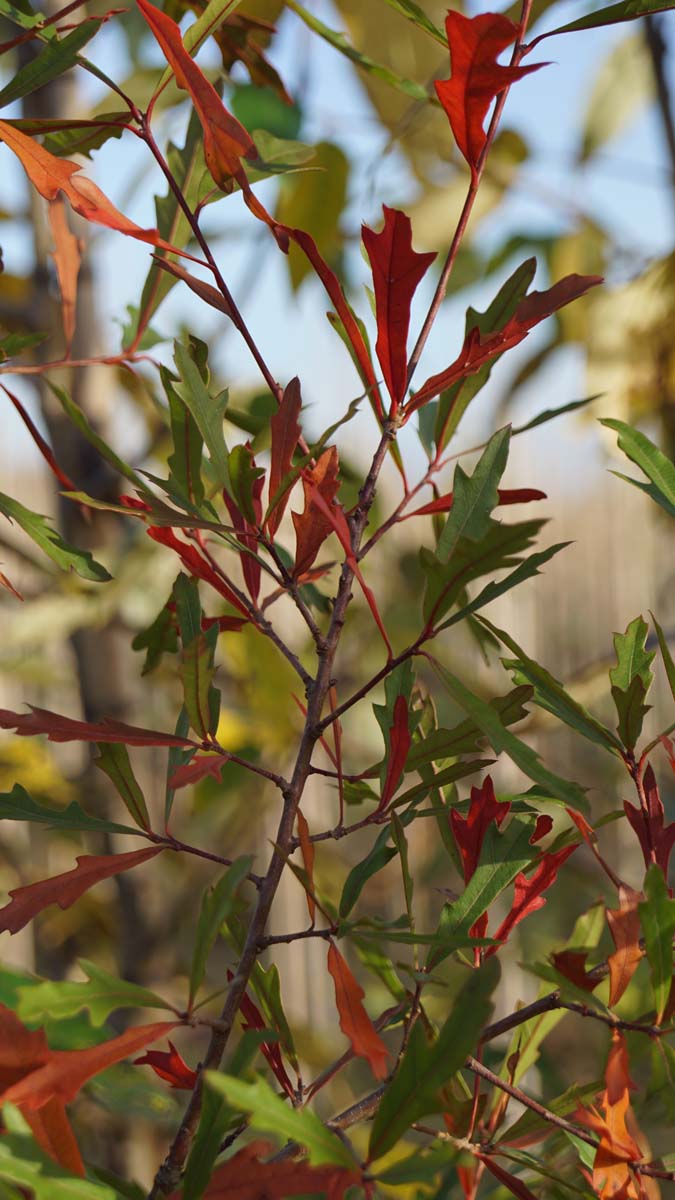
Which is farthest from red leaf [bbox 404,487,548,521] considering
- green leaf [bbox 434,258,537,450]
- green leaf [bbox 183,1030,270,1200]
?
green leaf [bbox 183,1030,270,1200]

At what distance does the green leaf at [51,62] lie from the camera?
0.76 ft

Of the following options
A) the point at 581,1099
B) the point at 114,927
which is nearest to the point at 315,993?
the point at 114,927

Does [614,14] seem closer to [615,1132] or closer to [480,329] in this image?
[480,329]

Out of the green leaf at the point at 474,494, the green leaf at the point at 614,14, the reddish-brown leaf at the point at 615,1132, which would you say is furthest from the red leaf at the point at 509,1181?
the green leaf at the point at 614,14

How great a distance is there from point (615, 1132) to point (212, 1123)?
3.0 inches

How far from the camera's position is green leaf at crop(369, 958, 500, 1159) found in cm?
17

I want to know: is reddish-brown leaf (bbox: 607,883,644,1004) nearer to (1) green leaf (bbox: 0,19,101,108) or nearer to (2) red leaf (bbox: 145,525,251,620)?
(2) red leaf (bbox: 145,525,251,620)

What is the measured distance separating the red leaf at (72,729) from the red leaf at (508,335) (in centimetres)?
9

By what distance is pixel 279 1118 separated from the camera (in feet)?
0.53

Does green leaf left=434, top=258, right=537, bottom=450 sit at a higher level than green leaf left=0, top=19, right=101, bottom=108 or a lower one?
lower

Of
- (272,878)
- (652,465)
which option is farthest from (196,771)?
(652,465)

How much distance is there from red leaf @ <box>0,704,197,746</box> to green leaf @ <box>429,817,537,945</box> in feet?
0.23

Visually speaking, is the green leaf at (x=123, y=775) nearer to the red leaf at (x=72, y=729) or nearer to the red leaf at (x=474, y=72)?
the red leaf at (x=72, y=729)

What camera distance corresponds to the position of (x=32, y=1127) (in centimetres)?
19
